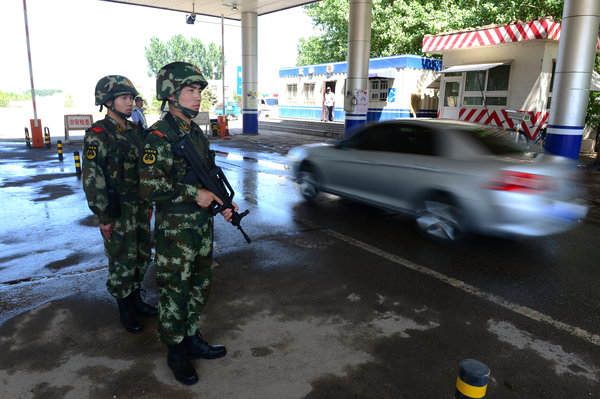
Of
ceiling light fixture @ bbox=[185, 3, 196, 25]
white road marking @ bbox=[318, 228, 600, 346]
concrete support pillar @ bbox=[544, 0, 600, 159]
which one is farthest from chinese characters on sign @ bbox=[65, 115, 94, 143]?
concrete support pillar @ bbox=[544, 0, 600, 159]

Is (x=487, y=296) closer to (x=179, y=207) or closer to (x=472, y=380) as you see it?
(x=472, y=380)

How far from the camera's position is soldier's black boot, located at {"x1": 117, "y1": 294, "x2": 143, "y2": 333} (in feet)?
11.1

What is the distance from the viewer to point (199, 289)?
2889mm

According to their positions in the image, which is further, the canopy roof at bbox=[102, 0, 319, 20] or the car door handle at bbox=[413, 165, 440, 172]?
the canopy roof at bbox=[102, 0, 319, 20]

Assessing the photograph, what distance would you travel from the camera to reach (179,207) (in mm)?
2670

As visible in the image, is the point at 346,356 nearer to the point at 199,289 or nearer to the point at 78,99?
the point at 199,289

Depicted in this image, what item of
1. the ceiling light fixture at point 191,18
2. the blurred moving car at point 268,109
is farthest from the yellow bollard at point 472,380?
the blurred moving car at point 268,109

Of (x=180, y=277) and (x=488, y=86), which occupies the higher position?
(x=488, y=86)

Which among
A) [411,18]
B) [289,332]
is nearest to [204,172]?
[289,332]

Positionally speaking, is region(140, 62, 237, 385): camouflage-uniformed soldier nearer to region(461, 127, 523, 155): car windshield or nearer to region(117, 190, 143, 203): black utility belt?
region(117, 190, 143, 203): black utility belt

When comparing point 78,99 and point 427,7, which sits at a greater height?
point 427,7

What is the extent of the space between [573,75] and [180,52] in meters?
71.4

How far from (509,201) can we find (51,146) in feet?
52.6

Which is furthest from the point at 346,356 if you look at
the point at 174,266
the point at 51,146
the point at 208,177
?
the point at 51,146
